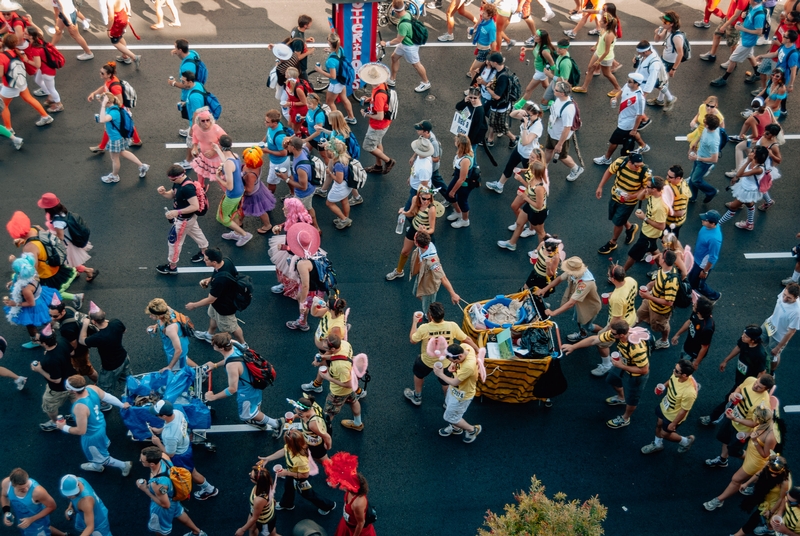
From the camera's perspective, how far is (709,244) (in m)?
10.6

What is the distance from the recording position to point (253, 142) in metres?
13.6

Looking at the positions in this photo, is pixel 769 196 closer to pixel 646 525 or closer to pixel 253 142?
pixel 646 525

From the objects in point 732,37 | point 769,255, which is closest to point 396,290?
point 769,255

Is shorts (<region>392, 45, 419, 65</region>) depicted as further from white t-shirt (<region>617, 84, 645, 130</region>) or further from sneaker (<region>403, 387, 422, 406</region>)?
sneaker (<region>403, 387, 422, 406</region>)

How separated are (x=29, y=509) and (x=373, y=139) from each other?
24.4 ft

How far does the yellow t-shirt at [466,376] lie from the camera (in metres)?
8.73

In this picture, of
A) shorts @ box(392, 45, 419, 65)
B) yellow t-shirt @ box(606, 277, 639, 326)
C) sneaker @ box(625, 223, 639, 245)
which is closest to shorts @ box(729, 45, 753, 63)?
sneaker @ box(625, 223, 639, 245)

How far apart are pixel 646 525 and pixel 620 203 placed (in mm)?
4662

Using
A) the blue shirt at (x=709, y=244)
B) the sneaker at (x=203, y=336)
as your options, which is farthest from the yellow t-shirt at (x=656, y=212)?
the sneaker at (x=203, y=336)

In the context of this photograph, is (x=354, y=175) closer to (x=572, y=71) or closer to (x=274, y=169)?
(x=274, y=169)

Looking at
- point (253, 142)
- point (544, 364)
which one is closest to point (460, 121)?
point (253, 142)

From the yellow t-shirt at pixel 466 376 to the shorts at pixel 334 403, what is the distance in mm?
1178

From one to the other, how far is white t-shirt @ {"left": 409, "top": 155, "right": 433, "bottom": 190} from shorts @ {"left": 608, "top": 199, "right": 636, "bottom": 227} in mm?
2723

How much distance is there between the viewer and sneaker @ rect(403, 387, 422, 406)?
9812mm
